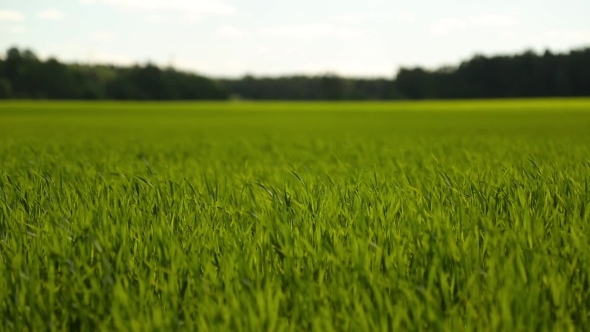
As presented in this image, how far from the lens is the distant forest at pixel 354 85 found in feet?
309

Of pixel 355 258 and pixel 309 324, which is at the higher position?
pixel 355 258

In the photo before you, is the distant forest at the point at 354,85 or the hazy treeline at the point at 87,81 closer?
the distant forest at the point at 354,85

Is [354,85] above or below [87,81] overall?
below

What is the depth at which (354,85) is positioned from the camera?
12400 cm

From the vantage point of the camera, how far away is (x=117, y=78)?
355 feet

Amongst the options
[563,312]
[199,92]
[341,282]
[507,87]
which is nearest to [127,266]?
[341,282]

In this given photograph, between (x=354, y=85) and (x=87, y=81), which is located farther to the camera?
(x=354, y=85)

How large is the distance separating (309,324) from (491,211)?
1631mm

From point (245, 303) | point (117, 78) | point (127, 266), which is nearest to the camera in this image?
point (245, 303)

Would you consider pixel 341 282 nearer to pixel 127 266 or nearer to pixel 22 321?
pixel 127 266

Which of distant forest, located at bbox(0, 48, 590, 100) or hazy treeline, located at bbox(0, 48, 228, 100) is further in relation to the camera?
hazy treeline, located at bbox(0, 48, 228, 100)

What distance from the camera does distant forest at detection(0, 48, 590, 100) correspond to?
309 ft

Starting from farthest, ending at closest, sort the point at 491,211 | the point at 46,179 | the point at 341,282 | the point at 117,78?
the point at 117,78 < the point at 46,179 < the point at 491,211 < the point at 341,282

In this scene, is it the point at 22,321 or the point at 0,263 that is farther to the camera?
the point at 0,263
